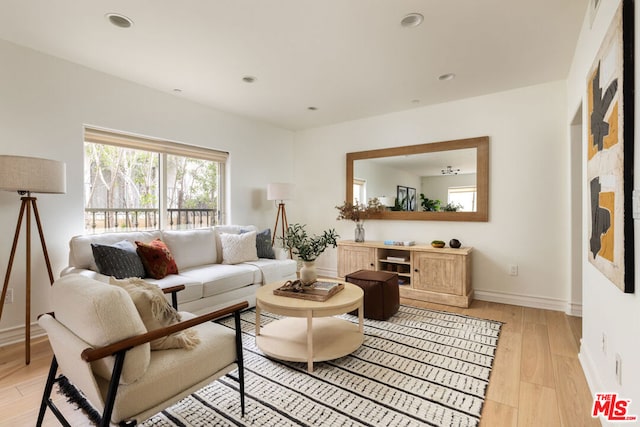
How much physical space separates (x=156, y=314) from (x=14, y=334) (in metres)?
2.30

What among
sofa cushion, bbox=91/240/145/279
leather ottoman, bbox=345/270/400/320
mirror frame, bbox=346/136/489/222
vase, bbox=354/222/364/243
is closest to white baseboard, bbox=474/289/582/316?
mirror frame, bbox=346/136/489/222

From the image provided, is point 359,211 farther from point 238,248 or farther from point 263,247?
point 238,248

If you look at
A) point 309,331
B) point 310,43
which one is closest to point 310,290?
point 309,331

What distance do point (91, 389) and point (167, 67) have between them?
2919 millimetres

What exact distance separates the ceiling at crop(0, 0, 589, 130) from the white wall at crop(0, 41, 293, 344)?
0.16 m

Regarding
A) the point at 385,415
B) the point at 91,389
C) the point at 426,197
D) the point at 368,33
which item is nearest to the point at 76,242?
the point at 91,389

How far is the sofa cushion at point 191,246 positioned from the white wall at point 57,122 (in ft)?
2.87

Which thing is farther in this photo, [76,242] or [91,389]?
[76,242]

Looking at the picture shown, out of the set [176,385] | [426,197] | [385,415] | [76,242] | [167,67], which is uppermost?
[167,67]

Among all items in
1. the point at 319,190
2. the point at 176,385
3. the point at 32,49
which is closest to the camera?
the point at 176,385

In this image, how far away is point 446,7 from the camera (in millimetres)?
2242

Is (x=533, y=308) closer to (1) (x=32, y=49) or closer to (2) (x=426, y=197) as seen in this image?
(2) (x=426, y=197)

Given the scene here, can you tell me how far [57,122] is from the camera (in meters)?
3.02

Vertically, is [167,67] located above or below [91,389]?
above
